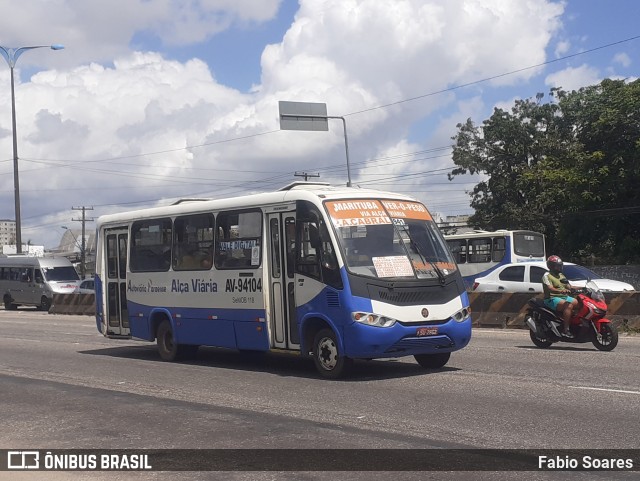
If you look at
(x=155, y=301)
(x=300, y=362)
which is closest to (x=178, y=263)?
(x=155, y=301)

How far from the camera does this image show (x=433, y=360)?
1322cm

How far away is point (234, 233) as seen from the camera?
14.1 m

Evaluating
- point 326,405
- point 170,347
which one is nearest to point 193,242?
point 170,347

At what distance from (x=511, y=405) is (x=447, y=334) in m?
2.59

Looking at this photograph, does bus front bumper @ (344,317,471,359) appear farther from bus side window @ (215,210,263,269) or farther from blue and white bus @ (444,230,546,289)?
blue and white bus @ (444,230,546,289)

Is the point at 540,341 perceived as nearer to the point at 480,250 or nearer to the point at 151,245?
the point at 151,245

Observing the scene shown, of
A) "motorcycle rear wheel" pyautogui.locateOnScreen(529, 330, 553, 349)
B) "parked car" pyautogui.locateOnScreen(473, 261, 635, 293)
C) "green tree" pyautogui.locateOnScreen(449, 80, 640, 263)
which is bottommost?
"motorcycle rear wheel" pyautogui.locateOnScreen(529, 330, 553, 349)

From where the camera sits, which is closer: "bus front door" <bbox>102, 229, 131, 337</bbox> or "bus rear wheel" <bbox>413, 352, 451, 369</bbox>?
"bus rear wheel" <bbox>413, 352, 451, 369</bbox>

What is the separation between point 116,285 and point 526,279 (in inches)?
545

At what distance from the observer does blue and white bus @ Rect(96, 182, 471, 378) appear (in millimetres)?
11875

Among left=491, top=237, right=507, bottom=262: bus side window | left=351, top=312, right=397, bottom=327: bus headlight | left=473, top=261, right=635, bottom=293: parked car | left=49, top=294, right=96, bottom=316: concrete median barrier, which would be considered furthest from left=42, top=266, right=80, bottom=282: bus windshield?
left=351, top=312, right=397, bottom=327: bus headlight

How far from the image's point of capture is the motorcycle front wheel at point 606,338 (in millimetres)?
15008

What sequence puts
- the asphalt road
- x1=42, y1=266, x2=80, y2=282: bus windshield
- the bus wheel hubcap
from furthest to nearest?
1. x1=42, y1=266, x2=80, y2=282: bus windshield
2. the bus wheel hubcap
3. the asphalt road

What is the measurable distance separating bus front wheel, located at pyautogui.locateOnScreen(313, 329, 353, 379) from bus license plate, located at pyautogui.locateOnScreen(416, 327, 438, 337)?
105cm
